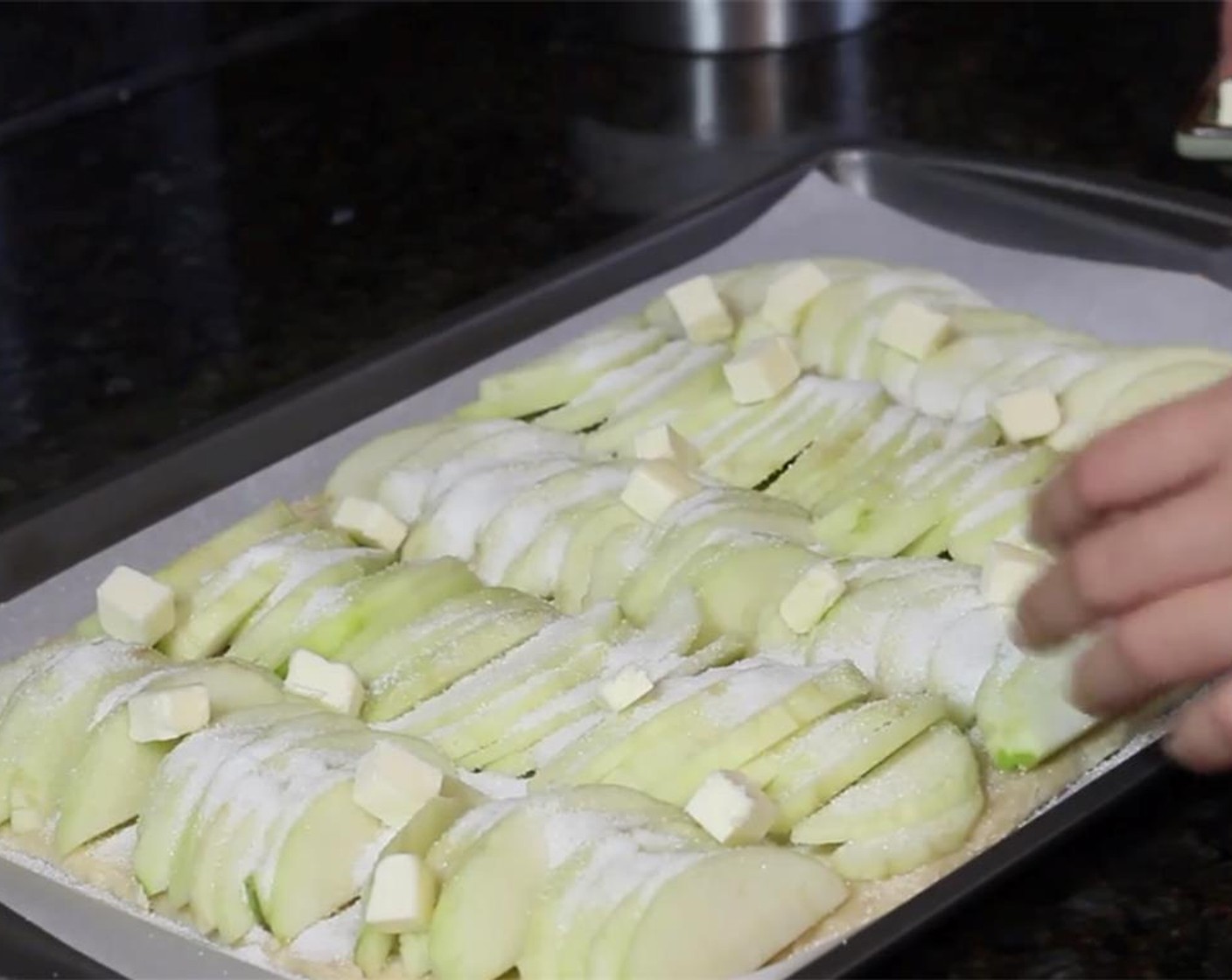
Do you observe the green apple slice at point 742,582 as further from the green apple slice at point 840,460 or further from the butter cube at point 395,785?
the butter cube at point 395,785

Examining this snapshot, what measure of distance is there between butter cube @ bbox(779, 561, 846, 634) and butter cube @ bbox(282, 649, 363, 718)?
0.32m

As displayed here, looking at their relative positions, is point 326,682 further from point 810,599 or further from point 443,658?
point 810,599

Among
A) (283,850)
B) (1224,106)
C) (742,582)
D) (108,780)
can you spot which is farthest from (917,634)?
(1224,106)

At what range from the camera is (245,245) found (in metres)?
2.67

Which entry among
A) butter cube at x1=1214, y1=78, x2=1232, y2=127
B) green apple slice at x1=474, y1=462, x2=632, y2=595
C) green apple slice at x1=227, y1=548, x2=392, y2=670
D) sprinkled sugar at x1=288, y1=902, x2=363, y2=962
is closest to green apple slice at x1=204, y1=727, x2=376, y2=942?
sprinkled sugar at x1=288, y1=902, x2=363, y2=962

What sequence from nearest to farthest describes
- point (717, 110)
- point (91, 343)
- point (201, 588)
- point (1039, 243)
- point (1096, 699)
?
point (1096, 699)
point (201, 588)
point (1039, 243)
point (91, 343)
point (717, 110)

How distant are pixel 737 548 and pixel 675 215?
0.70m

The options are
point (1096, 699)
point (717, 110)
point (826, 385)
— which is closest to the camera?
point (1096, 699)

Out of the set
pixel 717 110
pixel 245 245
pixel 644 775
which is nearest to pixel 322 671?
pixel 644 775

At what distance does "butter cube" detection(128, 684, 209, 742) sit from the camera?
1595mm

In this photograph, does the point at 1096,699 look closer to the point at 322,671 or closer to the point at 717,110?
the point at 322,671

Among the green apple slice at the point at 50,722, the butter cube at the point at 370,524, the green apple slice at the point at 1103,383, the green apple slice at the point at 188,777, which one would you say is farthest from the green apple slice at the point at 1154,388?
the green apple slice at the point at 50,722

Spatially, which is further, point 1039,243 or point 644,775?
point 1039,243

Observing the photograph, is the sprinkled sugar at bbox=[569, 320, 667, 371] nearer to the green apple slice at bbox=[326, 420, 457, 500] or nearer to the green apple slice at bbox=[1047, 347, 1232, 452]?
the green apple slice at bbox=[326, 420, 457, 500]
